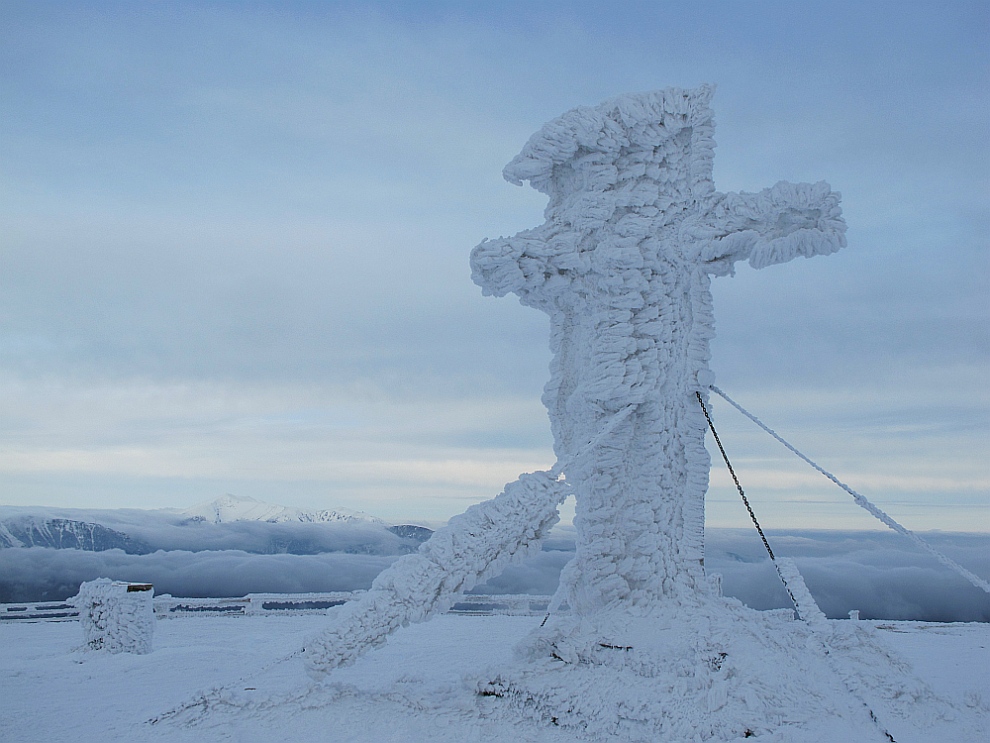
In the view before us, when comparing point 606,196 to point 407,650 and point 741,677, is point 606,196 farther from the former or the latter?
point 407,650

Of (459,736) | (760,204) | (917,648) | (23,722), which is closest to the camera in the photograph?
(459,736)

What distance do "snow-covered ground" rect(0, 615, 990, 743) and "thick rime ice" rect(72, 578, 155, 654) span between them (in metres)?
0.19

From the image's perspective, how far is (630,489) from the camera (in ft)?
15.6

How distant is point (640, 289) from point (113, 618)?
5.01 m

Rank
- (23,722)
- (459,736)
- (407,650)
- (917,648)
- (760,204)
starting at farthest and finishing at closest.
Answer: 1. (917,648)
2. (407,650)
3. (760,204)
4. (23,722)
5. (459,736)

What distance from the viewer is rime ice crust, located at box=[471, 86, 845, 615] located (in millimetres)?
4652

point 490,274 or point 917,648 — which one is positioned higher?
point 490,274

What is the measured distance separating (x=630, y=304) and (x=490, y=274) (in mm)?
919

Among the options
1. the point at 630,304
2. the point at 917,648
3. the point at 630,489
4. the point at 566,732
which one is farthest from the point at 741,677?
the point at 917,648

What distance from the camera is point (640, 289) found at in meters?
4.79

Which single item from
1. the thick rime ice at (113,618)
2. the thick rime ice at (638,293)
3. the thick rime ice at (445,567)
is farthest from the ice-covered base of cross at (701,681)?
the thick rime ice at (113,618)

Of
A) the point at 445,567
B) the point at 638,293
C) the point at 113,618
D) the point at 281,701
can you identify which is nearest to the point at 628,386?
the point at 638,293

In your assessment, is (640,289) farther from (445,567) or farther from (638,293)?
(445,567)

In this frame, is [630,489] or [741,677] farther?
[630,489]
